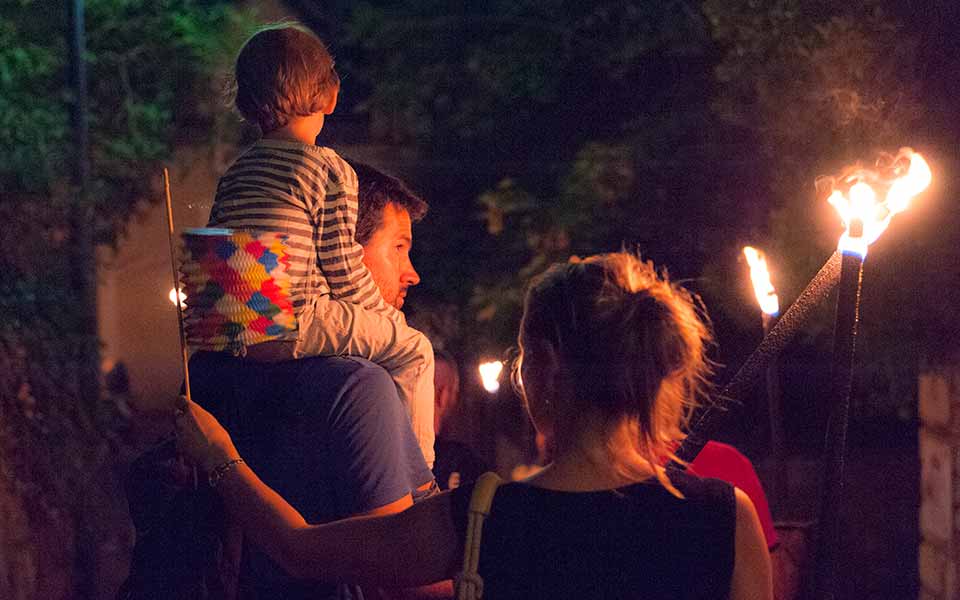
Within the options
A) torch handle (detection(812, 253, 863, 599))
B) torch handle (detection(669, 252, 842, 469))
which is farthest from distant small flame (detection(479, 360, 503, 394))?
torch handle (detection(812, 253, 863, 599))

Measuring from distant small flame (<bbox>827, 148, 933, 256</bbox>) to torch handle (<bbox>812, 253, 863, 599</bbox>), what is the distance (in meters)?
0.13

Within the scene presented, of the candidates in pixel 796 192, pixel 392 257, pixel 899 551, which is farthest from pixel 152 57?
pixel 392 257

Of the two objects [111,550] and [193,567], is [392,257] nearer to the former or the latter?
[193,567]

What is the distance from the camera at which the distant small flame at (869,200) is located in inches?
112

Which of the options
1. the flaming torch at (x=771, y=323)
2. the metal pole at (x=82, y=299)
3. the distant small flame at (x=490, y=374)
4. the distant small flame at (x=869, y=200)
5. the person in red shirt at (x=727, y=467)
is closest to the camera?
the distant small flame at (x=869, y=200)

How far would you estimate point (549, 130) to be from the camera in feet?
32.5

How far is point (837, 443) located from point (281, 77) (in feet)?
4.94

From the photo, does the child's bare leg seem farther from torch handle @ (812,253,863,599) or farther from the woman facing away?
torch handle @ (812,253,863,599)

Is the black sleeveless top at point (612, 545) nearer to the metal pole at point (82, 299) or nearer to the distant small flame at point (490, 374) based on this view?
the distant small flame at point (490, 374)

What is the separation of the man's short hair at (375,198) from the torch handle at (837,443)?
1.04 meters

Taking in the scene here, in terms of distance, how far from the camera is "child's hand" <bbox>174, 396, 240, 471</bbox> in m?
2.53

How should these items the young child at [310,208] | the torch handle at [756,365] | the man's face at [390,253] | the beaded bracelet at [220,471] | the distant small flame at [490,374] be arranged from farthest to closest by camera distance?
the distant small flame at [490,374] → the man's face at [390,253] → the young child at [310,208] → the torch handle at [756,365] → the beaded bracelet at [220,471]

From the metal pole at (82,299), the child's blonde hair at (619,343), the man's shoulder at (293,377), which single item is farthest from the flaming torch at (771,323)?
the metal pole at (82,299)

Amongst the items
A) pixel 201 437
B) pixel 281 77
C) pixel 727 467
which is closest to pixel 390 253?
pixel 281 77
